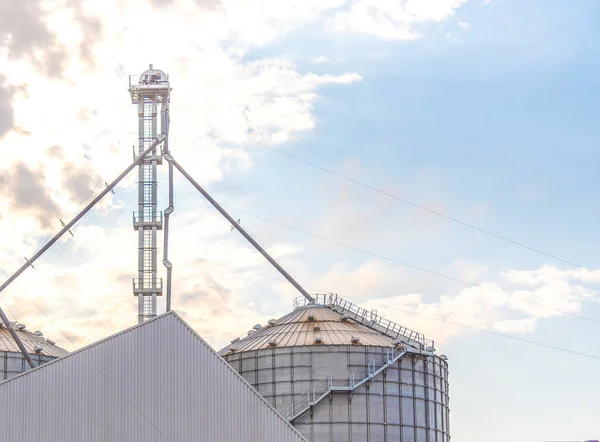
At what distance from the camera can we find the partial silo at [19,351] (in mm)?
76812

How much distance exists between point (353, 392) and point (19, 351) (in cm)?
2405

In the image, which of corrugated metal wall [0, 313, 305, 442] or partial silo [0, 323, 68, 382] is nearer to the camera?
corrugated metal wall [0, 313, 305, 442]

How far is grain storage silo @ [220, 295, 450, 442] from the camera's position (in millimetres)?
72875

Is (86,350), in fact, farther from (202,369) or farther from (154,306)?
(154,306)

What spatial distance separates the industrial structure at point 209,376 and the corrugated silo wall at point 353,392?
83 mm

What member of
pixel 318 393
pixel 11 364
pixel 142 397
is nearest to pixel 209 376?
pixel 142 397

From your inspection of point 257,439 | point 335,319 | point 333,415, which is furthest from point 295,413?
point 257,439

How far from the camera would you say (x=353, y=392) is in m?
73.6

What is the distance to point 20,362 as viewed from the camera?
77562mm

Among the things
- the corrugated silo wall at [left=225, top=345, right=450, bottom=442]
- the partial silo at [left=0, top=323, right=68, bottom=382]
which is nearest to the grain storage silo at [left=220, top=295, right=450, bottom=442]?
the corrugated silo wall at [left=225, top=345, right=450, bottom=442]

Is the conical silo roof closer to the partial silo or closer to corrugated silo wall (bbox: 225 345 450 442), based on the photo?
corrugated silo wall (bbox: 225 345 450 442)

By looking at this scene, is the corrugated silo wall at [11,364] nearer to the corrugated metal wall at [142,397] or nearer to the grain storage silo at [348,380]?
the grain storage silo at [348,380]

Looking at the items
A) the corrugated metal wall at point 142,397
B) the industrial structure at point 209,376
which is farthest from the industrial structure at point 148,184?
the corrugated metal wall at point 142,397

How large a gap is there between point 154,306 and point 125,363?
3238 centimetres
